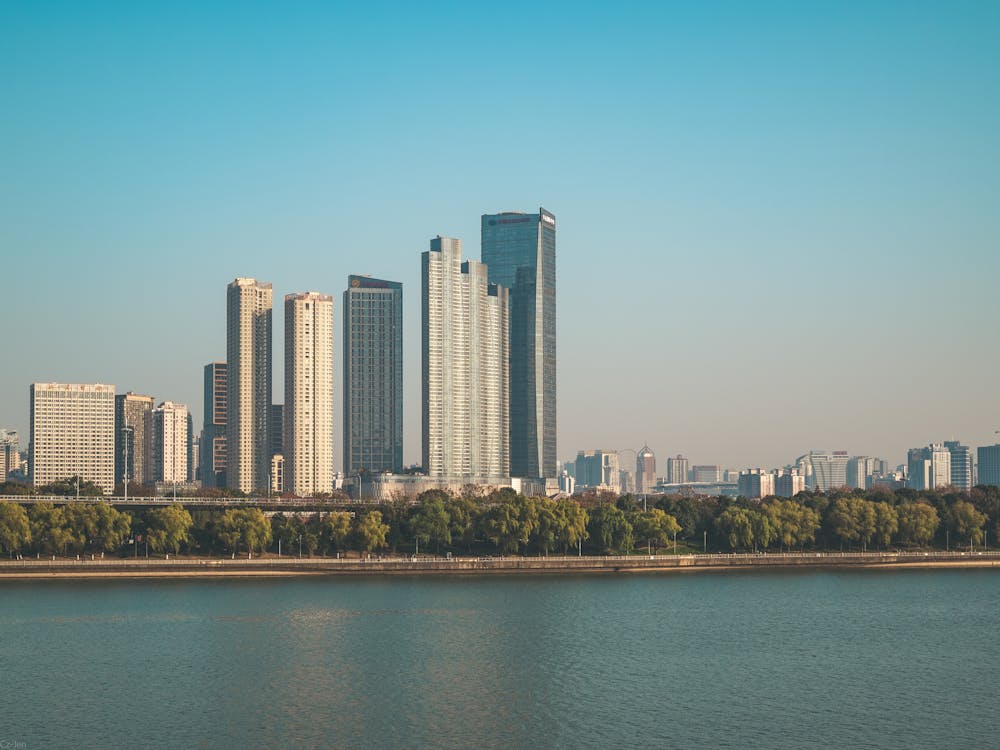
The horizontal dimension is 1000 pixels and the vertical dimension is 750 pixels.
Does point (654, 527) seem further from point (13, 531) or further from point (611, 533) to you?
point (13, 531)

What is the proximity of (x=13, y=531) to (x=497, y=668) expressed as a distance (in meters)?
51.0

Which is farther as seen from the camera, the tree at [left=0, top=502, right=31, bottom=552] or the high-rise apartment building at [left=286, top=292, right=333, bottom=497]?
the high-rise apartment building at [left=286, top=292, right=333, bottom=497]

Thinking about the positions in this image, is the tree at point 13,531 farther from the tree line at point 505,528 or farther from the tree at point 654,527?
the tree at point 654,527

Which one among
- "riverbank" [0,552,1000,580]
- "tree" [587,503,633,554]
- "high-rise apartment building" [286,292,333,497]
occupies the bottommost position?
"riverbank" [0,552,1000,580]

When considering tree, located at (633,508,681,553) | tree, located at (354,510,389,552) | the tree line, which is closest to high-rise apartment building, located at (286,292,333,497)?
the tree line

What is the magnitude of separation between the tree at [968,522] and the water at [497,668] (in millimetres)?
28532

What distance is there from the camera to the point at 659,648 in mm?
51438

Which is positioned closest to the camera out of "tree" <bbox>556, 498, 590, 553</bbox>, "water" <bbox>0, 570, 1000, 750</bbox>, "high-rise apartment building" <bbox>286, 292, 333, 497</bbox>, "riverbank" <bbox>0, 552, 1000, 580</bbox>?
"water" <bbox>0, 570, 1000, 750</bbox>

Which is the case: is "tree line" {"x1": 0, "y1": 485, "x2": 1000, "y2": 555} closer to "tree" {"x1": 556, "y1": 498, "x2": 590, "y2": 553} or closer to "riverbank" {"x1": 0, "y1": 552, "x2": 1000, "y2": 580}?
"tree" {"x1": 556, "y1": 498, "x2": 590, "y2": 553}

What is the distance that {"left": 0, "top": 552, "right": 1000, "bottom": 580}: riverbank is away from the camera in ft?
273

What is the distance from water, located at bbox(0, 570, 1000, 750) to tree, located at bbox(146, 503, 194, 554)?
14.9 metres

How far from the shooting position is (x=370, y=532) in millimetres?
91375

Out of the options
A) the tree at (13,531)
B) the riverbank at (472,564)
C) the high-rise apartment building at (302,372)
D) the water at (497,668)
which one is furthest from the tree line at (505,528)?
the high-rise apartment building at (302,372)

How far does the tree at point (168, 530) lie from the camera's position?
8850cm
